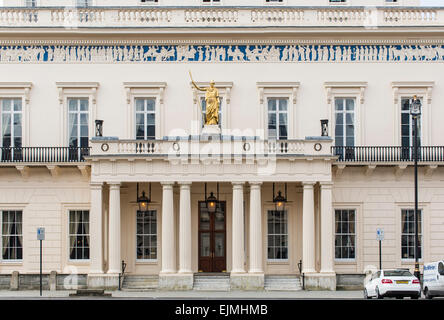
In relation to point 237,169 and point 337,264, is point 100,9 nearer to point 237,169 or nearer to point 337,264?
point 237,169

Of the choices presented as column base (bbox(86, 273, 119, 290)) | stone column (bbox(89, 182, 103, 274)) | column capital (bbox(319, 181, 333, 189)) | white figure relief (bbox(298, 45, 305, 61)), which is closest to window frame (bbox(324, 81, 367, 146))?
white figure relief (bbox(298, 45, 305, 61))

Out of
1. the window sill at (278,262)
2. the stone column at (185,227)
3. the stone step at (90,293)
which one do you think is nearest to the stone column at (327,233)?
the window sill at (278,262)

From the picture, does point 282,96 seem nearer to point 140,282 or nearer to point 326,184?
point 326,184

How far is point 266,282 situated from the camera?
3095 centimetres

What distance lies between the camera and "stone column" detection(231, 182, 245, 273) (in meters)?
30.4

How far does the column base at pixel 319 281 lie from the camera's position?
99.6 feet

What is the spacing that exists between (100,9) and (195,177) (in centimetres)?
943

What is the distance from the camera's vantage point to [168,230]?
30688 mm

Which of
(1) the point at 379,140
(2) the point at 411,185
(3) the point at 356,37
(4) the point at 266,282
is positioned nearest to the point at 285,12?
(3) the point at 356,37

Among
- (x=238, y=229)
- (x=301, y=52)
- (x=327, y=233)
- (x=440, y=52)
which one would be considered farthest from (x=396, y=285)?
(x=440, y=52)

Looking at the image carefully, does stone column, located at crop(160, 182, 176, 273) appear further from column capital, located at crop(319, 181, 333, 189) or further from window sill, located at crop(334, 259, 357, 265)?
window sill, located at crop(334, 259, 357, 265)

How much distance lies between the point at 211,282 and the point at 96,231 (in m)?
5.19

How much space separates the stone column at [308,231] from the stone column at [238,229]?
2550mm

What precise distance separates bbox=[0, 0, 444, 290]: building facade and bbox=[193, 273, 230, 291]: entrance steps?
139 centimetres
